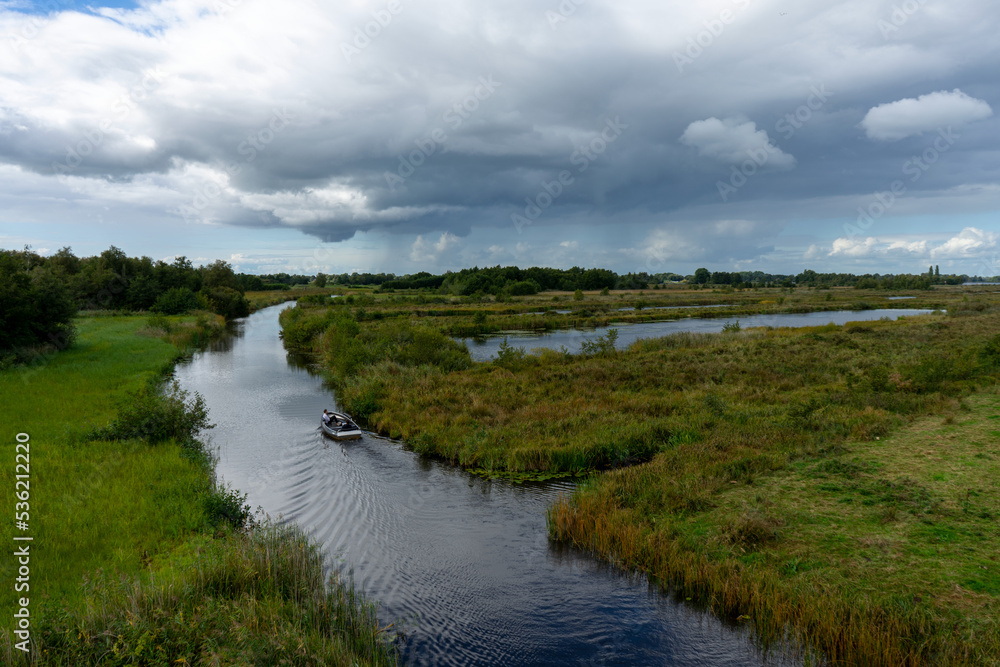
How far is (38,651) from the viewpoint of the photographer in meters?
6.88

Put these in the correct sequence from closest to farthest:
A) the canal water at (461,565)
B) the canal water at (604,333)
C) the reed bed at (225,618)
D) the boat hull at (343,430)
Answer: the reed bed at (225,618) → the canal water at (461,565) → the boat hull at (343,430) → the canal water at (604,333)

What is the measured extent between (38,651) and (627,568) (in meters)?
10.6

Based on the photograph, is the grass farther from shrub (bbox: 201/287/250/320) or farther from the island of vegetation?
shrub (bbox: 201/287/250/320)

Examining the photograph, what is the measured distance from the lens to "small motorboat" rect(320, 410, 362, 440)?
75.7 ft

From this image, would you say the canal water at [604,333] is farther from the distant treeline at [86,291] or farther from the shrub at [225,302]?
the shrub at [225,302]

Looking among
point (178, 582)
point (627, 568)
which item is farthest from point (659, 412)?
point (178, 582)

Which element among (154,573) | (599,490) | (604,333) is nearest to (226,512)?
(154,573)

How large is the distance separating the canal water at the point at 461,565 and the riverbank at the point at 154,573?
1458mm

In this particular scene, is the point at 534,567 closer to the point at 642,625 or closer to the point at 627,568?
the point at 627,568

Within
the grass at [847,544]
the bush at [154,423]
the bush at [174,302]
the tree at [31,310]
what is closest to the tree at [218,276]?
the bush at [174,302]

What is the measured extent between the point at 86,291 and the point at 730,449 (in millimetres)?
99990

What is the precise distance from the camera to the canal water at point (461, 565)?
31.8ft

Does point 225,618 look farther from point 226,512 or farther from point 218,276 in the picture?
point 218,276

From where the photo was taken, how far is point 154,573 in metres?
10.2
